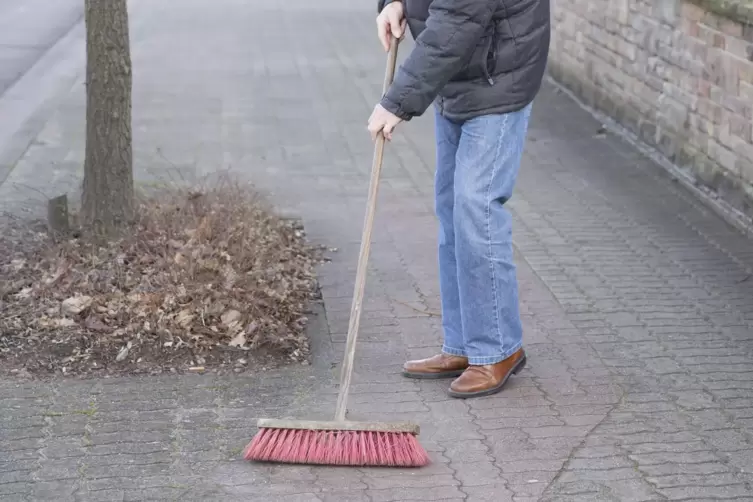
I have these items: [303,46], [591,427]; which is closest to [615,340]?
[591,427]

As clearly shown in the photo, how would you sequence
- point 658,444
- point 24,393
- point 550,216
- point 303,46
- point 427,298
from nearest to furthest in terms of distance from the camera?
point 658,444
point 24,393
point 427,298
point 550,216
point 303,46

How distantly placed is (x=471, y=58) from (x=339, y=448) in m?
1.42

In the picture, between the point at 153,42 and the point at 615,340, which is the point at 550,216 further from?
the point at 153,42

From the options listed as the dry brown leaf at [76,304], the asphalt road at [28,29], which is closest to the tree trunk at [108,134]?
the dry brown leaf at [76,304]

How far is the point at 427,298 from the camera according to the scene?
559 cm

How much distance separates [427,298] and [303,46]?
8.36m

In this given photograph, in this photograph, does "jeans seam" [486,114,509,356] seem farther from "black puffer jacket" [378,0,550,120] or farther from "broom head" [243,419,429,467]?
"broom head" [243,419,429,467]

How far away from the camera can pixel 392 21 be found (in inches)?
169

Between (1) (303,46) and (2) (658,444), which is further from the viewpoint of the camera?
(1) (303,46)

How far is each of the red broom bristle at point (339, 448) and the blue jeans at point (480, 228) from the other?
0.73 meters

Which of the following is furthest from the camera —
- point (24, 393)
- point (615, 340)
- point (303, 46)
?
point (303, 46)

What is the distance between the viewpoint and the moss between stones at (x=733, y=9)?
22.1ft

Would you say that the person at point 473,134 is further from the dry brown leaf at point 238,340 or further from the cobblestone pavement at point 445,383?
the dry brown leaf at point 238,340

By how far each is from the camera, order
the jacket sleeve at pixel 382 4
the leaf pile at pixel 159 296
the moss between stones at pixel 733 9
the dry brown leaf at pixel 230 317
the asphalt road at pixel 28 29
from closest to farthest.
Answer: the jacket sleeve at pixel 382 4, the leaf pile at pixel 159 296, the dry brown leaf at pixel 230 317, the moss between stones at pixel 733 9, the asphalt road at pixel 28 29
